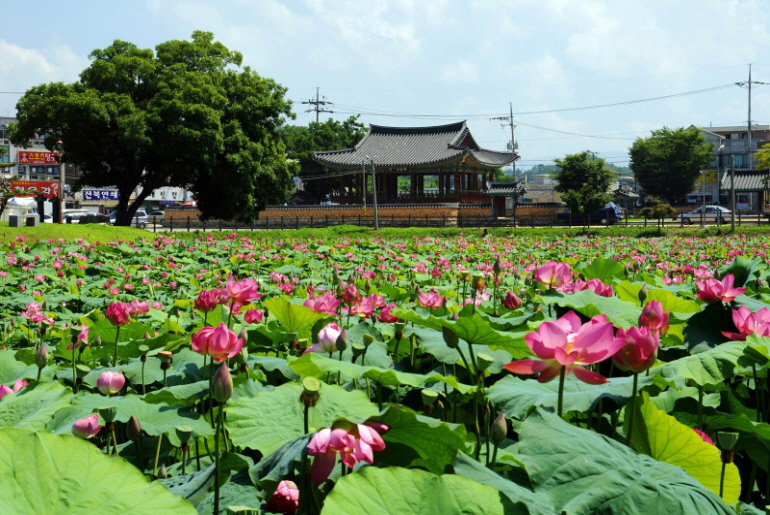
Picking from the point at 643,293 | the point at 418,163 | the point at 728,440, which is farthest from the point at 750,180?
the point at 728,440

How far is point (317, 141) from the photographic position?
42.9 meters

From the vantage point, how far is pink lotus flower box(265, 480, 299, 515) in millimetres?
860

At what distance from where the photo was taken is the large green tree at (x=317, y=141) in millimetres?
41356

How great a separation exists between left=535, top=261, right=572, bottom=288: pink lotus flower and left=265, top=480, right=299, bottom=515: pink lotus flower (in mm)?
1360

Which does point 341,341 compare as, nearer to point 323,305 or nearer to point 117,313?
point 323,305

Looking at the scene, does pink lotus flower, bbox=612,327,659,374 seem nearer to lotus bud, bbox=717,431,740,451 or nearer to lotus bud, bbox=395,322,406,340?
lotus bud, bbox=717,431,740,451

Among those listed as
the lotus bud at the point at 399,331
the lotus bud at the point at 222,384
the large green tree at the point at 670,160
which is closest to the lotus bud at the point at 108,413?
the lotus bud at the point at 222,384

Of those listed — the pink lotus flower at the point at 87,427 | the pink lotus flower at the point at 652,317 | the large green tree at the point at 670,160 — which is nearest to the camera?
the pink lotus flower at the point at 87,427

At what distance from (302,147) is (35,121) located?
2346 centimetres

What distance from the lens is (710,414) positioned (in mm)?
1430

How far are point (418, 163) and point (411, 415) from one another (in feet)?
99.4

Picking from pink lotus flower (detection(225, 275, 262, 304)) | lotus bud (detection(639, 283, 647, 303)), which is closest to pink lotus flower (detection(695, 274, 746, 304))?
lotus bud (detection(639, 283, 647, 303))

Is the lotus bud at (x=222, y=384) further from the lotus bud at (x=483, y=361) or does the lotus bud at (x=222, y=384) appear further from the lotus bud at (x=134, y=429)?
the lotus bud at (x=483, y=361)

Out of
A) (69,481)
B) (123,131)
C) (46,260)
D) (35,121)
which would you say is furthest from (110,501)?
(35,121)
